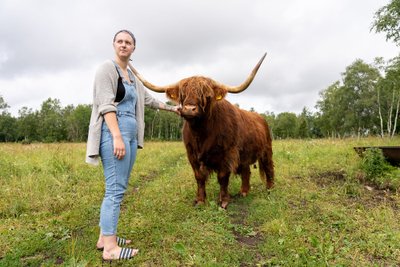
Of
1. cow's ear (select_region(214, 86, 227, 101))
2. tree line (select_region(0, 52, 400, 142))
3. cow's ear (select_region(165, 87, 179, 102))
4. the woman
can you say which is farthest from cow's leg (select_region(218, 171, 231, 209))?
tree line (select_region(0, 52, 400, 142))

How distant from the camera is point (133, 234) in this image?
3709 mm

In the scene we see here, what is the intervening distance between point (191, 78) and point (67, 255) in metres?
2.69

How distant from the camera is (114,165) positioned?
116 inches

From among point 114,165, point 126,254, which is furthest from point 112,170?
point 126,254

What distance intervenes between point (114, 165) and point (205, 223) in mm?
1621

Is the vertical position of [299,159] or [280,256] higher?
[299,159]

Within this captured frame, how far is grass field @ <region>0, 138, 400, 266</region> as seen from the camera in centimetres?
307

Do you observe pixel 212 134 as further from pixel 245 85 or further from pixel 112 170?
pixel 112 170

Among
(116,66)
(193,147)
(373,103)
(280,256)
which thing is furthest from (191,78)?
(373,103)

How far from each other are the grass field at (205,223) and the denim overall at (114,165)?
431 mm

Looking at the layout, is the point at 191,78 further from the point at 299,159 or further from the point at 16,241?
the point at 299,159

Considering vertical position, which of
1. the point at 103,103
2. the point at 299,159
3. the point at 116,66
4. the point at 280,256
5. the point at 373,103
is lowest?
the point at 280,256

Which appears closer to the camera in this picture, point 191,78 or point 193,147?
point 191,78

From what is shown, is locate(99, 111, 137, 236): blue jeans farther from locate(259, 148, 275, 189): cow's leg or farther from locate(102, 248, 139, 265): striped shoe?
locate(259, 148, 275, 189): cow's leg
